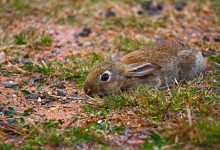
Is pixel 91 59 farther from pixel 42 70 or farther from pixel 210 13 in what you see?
pixel 210 13

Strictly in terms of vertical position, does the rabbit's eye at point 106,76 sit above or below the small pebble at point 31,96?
above

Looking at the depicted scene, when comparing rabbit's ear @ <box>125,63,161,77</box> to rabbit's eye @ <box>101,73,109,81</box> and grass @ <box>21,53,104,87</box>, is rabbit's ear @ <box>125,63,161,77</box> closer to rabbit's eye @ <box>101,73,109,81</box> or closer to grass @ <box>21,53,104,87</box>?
rabbit's eye @ <box>101,73,109,81</box>

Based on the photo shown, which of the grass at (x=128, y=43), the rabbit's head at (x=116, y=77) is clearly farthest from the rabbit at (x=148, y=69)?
the grass at (x=128, y=43)

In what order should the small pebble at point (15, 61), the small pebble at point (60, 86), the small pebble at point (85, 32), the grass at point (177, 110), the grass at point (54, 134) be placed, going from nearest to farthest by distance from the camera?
the grass at point (177, 110), the grass at point (54, 134), the small pebble at point (60, 86), the small pebble at point (15, 61), the small pebble at point (85, 32)

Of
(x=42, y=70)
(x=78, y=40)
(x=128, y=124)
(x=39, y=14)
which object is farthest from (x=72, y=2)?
(x=128, y=124)

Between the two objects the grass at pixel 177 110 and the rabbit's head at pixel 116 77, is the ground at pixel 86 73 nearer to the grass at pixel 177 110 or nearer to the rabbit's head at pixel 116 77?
the grass at pixel 177 110

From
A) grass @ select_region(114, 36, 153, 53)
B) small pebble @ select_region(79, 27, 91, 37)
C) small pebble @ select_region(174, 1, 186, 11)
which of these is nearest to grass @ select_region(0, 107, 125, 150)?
grass @ select_region(114, 36, 153, 53)
